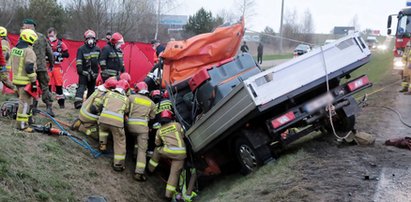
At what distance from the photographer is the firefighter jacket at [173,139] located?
7.58m

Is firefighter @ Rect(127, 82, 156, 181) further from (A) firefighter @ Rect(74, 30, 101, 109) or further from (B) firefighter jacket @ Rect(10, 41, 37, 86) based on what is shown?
(A) firefighter @ Rect(74, 30, 101, 109)

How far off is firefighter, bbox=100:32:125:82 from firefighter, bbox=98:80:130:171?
1.87 m

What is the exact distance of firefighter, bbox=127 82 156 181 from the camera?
778 centimetres

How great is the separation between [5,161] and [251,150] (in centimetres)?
322

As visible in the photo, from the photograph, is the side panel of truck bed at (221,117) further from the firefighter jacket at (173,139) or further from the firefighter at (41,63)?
the firefighter at (41,63)

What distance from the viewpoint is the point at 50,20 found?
31.0m

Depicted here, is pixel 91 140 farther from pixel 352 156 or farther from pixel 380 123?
pixel 380 123

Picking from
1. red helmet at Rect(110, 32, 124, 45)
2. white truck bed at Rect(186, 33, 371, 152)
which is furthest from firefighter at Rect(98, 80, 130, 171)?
red helmet at Rect(110, 32, 124, 45)

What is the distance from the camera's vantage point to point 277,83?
6.34 m

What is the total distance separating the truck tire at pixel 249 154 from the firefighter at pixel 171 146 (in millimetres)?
1008

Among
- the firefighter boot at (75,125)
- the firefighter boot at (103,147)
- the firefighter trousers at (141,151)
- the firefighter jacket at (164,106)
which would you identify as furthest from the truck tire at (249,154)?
the firefighter boot at (75,125)

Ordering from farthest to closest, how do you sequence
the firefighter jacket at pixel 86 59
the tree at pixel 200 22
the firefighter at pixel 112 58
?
the tree at pixel 200 22 < the firefighter jacket at pixel 86 59 < the firefighter at pixel 112 58

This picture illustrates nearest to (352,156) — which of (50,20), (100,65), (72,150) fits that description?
(72,150)

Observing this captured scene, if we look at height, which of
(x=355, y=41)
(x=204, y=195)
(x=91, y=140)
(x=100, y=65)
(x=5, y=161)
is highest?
(x=355, y=41)
